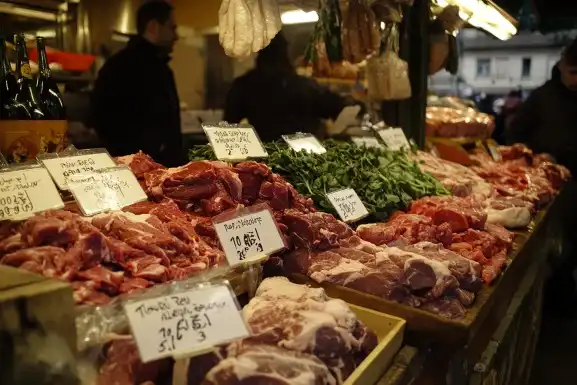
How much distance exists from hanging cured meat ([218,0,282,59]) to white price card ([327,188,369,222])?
33.5 inches

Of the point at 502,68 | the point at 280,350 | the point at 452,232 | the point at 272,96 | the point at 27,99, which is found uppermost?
the point at 27,99

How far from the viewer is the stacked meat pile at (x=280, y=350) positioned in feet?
4.75

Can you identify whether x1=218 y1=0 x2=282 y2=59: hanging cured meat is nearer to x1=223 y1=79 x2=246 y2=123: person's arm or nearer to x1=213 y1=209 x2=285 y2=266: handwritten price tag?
x1=213 y1=209 x2=285 y2=266: handwritten price tag

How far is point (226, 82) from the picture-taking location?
6516 mm

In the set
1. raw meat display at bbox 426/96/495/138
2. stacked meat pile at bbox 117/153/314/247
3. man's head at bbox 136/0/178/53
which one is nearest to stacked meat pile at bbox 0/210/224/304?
stacked meat pile at bbox 117/153/314/247

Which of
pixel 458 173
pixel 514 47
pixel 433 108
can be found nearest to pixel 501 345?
pixel 458 173

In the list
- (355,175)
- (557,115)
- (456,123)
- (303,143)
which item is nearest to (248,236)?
(355,175)

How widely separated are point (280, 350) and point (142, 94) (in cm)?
335

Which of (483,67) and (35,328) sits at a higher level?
(35,328)

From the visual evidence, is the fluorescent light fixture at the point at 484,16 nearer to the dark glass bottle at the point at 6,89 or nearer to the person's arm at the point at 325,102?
the person's arm at the point at 325,102

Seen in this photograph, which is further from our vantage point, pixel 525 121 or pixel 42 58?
pixel 525 121

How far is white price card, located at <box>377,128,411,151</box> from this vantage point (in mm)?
4305

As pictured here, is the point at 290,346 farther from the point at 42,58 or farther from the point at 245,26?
the point at 42,58

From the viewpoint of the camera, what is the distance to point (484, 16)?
5.59 meters
